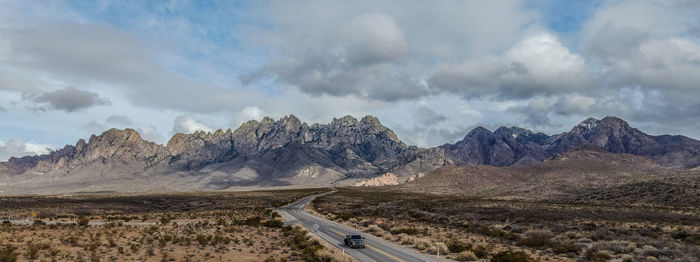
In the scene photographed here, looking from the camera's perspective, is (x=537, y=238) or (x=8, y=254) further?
(x=537, y=238)

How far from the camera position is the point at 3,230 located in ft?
136

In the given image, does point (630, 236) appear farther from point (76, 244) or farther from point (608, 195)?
point (608, 195)

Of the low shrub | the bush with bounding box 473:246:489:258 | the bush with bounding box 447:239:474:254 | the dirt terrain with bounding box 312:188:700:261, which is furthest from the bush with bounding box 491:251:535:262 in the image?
the bush with bounding box 447:239:474:254

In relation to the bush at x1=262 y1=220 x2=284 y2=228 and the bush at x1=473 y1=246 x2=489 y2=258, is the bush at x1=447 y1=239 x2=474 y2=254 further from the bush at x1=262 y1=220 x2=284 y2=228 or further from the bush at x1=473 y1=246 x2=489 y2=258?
the bush at x1=262 y1=220 x2=284 y2=228

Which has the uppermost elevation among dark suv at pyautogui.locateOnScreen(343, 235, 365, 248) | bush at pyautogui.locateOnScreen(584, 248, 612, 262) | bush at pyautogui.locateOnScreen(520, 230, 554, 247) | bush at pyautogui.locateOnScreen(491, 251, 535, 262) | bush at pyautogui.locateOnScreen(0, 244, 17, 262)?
bush at pyautogui.locateOnScreen(0, 244, 17, 262)

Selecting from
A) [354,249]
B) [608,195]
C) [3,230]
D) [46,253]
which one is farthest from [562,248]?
[608,195]

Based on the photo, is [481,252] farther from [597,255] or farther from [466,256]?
[597,255]

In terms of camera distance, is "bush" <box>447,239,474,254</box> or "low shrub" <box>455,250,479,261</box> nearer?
"low shrub" <box>455,250,479,261</box>

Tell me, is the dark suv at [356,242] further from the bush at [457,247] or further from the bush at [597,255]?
the bush at [597,255]

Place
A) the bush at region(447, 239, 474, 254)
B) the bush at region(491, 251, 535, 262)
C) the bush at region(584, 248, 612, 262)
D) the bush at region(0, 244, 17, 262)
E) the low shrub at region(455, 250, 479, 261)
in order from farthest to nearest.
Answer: the bush at region(447, 239, 474, 254)
the bush at region(584, 248, 612, 262)
the low shrub at region(455, 250, 479, 261)
the bush at region(491, 251, 535, 262)
the bush at region(0, 244, 17, 262)

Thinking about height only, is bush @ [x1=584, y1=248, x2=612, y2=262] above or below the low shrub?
below

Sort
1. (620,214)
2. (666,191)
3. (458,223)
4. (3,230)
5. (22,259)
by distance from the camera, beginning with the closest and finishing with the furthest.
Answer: (22,259), (3,230), (458,223), (620,214), (666,191)

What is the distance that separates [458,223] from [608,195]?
7650cm

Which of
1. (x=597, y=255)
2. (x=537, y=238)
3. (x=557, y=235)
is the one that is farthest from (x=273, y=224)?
(x=597, y=255)
